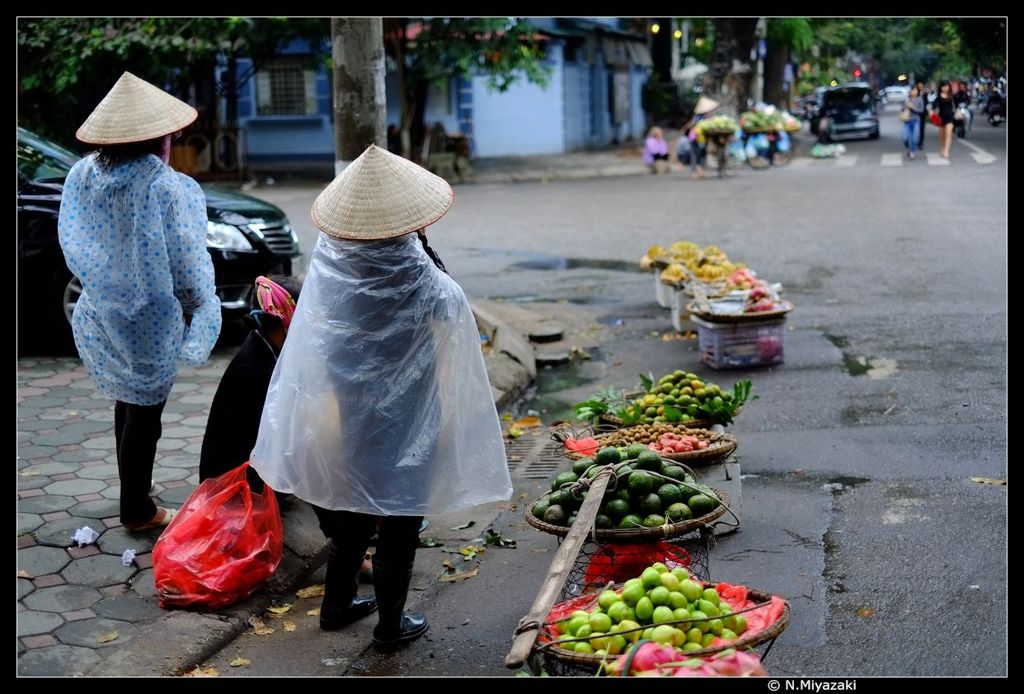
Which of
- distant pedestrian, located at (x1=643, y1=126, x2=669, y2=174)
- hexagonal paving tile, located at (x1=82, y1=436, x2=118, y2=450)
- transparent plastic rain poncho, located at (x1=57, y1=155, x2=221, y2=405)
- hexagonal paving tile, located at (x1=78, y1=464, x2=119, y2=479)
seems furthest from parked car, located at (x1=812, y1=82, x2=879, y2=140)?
transparent plastic rain poncho, located at (x1=57, y1=155, x2=221, y2=405)

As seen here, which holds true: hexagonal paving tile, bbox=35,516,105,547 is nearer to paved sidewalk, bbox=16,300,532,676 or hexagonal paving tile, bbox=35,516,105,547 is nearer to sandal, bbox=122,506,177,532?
paved sidewalk, bbox=16,300,532,676

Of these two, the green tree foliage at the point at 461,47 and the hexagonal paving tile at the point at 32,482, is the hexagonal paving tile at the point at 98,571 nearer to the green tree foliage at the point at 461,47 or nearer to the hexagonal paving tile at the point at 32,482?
the hexagonal paving tile at the point at 32,482

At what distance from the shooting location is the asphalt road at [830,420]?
169 inches

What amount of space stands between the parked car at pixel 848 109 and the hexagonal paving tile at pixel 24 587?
32404mm

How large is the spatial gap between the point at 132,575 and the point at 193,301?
1.17 meters

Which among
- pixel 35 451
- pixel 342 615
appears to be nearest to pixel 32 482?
pixel 35 451

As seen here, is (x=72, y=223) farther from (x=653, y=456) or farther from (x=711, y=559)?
(x=711, y=559)

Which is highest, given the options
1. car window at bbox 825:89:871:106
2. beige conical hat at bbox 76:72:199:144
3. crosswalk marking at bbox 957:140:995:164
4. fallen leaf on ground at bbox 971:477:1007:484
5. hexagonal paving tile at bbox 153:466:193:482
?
beige conical hat at bbox 76:72:199:144

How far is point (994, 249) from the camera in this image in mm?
13578

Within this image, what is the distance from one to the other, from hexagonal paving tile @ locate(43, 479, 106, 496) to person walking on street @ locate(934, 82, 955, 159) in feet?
81.0

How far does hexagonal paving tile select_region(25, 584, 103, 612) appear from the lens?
4.51 meters

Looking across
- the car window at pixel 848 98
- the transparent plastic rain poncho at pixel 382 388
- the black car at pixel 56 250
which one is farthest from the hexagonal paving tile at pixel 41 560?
the car window at pixel 848 98

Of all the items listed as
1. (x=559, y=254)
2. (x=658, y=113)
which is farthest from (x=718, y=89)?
(x=559, y=254)

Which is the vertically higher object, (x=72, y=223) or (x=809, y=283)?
(x=72, y=223)
